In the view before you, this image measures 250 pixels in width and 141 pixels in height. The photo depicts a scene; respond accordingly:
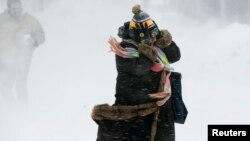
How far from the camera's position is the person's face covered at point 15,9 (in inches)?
395

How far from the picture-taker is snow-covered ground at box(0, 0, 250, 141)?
30.5 feet

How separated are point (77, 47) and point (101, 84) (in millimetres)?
6102

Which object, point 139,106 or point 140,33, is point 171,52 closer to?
point 140,33

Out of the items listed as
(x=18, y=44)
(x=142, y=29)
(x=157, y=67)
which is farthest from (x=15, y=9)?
(x=157, y=67)

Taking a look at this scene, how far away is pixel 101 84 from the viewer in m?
12.8

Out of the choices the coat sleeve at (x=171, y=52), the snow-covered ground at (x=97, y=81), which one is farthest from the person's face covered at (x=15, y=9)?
the coat sleeve at (x=171, y=52)

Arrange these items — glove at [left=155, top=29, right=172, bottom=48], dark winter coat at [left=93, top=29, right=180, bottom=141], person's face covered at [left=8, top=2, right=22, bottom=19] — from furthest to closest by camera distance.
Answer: person's face covered at [left=8, top=2, right=22, bottom=19]
glove at [left=155, top=29, right=172, bottom=48]
dark winter coat at [left=93, top=29, right=180, bottom=141]

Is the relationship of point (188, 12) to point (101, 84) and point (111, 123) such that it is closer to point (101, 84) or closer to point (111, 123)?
point (101, 84)

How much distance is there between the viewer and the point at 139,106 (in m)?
6.04

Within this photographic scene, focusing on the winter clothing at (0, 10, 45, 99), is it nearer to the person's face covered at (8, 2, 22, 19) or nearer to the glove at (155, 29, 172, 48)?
the person's face covered at (8, 2, 22, 19)

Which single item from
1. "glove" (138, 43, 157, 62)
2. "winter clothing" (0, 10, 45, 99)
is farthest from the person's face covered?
"glove" (138, 43, 157, 62)

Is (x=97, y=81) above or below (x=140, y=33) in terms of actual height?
below

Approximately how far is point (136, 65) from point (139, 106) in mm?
391

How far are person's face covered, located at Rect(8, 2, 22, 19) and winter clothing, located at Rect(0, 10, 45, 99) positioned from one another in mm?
47
